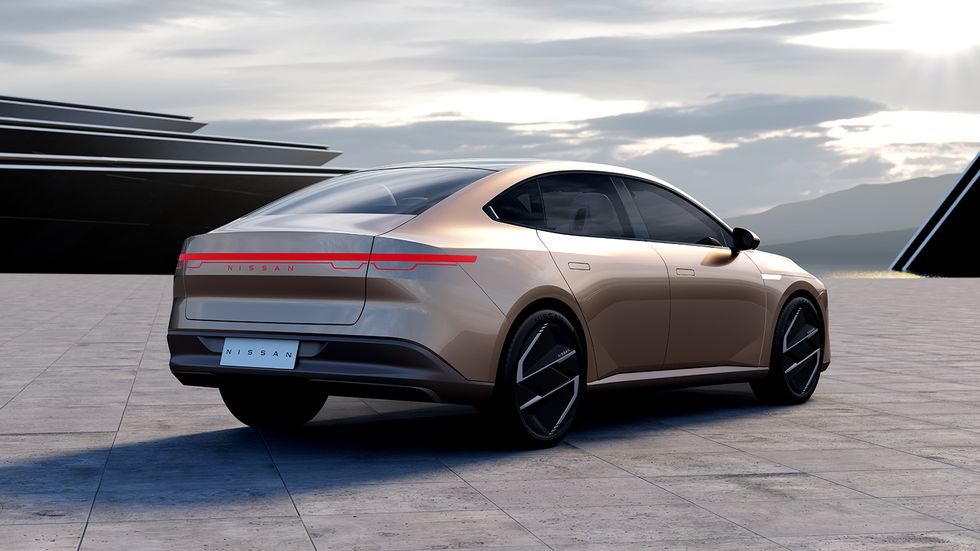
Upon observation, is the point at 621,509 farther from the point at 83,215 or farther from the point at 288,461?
the point at 83,215

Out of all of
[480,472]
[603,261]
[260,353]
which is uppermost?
[603,261]

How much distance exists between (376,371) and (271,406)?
1.50 m

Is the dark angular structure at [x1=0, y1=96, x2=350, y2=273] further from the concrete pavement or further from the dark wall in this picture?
the concrete pavement

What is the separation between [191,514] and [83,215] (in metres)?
30.9

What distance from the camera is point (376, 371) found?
5.52 metres

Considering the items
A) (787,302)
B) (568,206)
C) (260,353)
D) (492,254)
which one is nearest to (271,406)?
(260,353)

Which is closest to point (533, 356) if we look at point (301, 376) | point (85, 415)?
point (301, 376)

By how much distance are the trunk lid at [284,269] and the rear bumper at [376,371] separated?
121 mm

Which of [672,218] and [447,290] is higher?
[672,218]

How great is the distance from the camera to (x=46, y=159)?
3416 centimetres

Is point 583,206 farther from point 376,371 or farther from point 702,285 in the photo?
point 376,371

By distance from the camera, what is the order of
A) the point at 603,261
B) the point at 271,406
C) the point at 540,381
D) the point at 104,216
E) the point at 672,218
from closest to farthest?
the point at 540,381 → the point at 603,261 → the point at 271,406 → the point at 672,218 → the point at 104,216

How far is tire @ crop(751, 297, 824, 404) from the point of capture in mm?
7816

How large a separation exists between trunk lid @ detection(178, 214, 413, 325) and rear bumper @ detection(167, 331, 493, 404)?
4.8 inches
